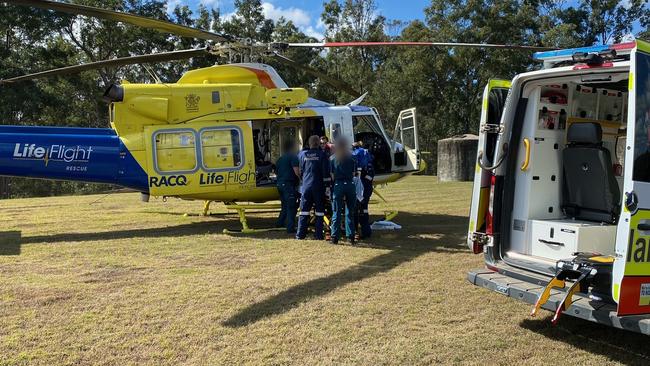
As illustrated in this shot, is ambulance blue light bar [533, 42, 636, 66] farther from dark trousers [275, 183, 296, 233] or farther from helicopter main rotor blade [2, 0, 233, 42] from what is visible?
dark trousers [275, 183, 296, 233]

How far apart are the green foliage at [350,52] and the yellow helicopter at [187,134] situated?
784 inches

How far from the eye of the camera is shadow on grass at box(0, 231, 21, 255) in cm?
767

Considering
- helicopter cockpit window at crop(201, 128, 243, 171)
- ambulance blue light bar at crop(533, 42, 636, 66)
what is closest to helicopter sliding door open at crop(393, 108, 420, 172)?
helicopter cockpit window at crop(201, 128, 243, 171)

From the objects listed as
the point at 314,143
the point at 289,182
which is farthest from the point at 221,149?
the point at 314,143

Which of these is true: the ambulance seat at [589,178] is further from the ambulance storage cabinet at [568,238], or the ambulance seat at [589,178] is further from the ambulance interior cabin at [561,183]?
the ambulance storage cabinet at [568,238]

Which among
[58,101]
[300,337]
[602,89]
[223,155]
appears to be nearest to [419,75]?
[58,101]

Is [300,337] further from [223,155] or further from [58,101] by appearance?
[58,101]

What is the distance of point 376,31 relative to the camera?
41469 mm

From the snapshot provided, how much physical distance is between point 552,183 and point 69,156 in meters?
7.84

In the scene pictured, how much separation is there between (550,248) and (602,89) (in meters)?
1.98

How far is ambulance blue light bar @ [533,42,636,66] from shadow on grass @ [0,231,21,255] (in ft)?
24.6

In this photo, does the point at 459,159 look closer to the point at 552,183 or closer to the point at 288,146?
the point at 288,146

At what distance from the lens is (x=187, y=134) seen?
946cm

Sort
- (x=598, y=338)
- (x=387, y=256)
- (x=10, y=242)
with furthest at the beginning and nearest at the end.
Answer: (x=10, y=242) → (x=387, y=256) → (x=598, y=338)
